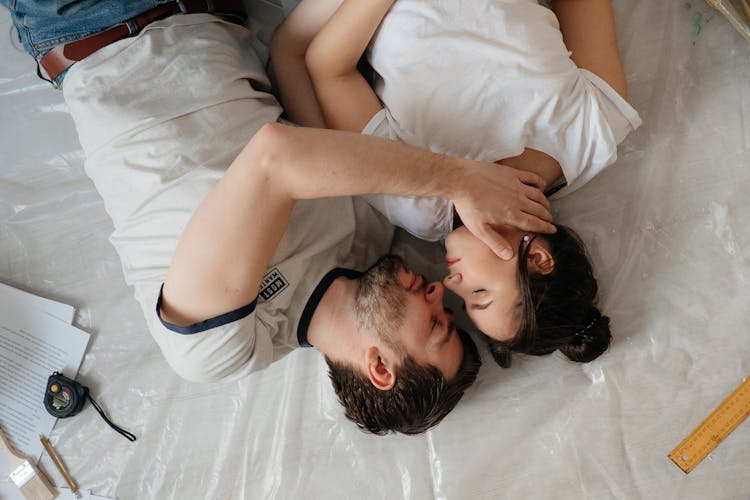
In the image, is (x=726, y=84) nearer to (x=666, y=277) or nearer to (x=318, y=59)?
(x=666, y=277)

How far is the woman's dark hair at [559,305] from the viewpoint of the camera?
0.86m

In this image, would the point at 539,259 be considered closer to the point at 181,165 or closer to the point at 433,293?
the point at 433,293

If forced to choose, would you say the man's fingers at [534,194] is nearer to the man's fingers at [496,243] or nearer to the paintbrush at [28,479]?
the man's fingers at [496,243]

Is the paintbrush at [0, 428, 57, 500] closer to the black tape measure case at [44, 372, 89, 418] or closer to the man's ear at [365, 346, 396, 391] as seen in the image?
the black tape measure case at [44, 372, 89, 418]

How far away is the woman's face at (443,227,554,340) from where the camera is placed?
2.82 feet

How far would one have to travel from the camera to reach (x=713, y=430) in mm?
1017

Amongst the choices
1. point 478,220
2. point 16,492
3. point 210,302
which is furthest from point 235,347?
point 16,492

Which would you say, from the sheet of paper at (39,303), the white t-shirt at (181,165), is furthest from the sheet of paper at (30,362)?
the white t-shirt at (181,165)

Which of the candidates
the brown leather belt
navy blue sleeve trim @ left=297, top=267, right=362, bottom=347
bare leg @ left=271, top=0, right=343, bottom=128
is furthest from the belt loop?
navy blue sleeve trim @ left=297, top=267, right=362, bottom=347

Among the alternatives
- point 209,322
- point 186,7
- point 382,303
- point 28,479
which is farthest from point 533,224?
point 28,479

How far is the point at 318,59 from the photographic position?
97 cm

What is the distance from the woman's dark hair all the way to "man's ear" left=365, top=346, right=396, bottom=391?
0.66ft

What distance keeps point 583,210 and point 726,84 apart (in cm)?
38

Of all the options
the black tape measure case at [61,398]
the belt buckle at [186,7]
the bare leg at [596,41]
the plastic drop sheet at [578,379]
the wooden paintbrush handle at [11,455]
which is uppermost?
the bare leg at [596,41]
